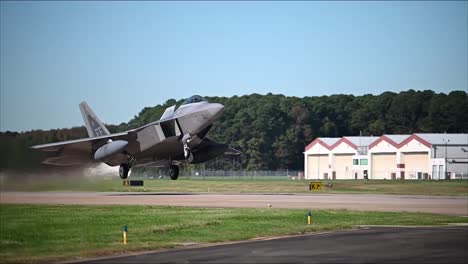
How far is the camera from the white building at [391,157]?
95.8 meters

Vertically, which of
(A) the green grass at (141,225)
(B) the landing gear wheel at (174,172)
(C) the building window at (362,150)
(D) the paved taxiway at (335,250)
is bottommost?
(D) the paved taxiway at (335,250)

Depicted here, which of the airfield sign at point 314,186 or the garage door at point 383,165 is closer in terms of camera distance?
the airfield sign at point 314,186

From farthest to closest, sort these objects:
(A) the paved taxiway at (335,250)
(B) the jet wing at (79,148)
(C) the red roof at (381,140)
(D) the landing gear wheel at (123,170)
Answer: (C) the red roof at (381,140) → (D) the landing gear wheel at (123,170) → (B) the jet wing at (79,148) → (A) the paved taxiway at (335,250)

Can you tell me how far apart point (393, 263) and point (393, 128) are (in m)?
125

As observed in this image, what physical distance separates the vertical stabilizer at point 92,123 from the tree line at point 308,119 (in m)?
58.3

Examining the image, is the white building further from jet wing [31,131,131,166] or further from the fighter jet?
jet wing [31,131,131,166]

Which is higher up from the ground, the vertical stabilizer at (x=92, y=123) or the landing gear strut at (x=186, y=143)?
the vertical stabilizer at (x=92, y=123)

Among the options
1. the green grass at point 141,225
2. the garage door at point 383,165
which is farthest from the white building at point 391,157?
the green grass at point 141,225

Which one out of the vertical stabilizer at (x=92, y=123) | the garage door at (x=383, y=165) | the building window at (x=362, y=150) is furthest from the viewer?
the building window at (x=362, y=150)

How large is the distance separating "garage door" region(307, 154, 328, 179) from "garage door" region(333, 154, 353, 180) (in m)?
1.71

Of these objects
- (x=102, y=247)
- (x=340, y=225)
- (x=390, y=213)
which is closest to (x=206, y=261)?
(x=102, y=247)

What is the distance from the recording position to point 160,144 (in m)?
46.2

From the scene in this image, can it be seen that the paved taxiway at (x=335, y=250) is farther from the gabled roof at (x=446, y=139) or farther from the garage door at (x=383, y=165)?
the garage door at (x=383, y=165)

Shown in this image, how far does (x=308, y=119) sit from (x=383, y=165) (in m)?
33.8
